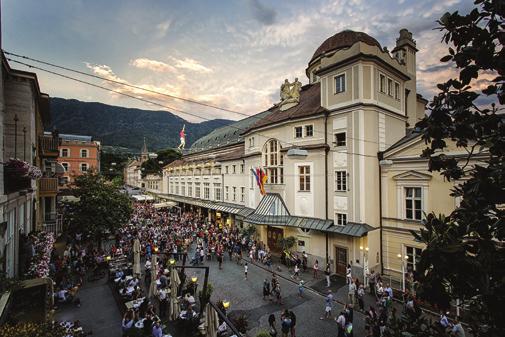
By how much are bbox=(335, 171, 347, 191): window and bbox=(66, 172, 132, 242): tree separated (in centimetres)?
2101

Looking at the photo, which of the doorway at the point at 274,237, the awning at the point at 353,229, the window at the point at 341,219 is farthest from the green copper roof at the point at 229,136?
the awning at the point at 353,229

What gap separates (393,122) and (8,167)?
25.4 m

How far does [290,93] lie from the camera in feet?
87.9

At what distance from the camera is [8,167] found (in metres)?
10.5

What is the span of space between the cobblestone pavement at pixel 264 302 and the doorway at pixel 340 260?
83.7 inches

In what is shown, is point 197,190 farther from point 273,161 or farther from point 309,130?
point 309,130

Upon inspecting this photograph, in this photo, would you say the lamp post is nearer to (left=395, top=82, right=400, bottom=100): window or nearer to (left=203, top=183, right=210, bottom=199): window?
(left=395, top=82, right=400, bottom=100): window

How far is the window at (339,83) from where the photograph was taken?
66.7 feet

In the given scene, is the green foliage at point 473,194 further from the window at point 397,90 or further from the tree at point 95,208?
the tree at point 95,208

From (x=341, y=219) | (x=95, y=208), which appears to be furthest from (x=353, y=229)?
(x=95, y=208)

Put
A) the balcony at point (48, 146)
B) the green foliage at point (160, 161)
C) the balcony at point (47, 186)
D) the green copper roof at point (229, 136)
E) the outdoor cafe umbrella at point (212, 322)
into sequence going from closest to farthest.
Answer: the outdoor cafe umbrella at point (212, 322) → the balcony at point (48, 146) → the balcony at point (47, 186) → the green copper roof at point (229, 136) → the green foliage at point (160, 161)

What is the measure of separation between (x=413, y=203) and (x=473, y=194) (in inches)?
702

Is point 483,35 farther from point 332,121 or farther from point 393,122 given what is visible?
point 393,122

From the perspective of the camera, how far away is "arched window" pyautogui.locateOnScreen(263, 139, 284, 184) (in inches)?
987
